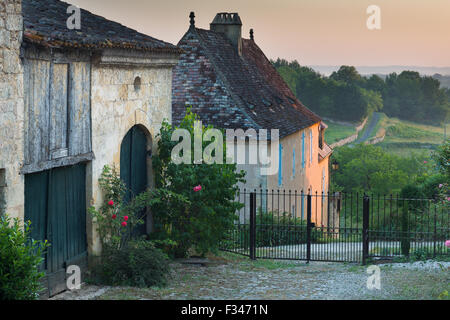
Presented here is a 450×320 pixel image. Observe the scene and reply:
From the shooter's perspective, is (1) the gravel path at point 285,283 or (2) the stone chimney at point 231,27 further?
(2) the stone chimney at point 231,27

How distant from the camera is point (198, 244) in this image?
12.6 meters

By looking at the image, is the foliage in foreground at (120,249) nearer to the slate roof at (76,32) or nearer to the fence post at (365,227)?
the slate roof at (76,32)

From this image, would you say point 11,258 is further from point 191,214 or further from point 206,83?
point 206,83

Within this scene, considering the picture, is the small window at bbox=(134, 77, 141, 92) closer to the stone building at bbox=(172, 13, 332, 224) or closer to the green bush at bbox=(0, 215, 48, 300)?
the green bush at bbox=(0, 215, 48, 300)

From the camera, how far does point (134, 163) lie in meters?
12.1

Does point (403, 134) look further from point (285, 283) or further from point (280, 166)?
point (285, 283)

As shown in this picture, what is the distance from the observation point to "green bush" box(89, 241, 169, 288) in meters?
10.2

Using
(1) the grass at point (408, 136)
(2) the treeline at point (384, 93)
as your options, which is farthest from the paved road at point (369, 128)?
(2) the treeline at point (384, 93)

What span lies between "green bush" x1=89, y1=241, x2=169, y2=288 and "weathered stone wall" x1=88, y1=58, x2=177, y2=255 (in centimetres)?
36

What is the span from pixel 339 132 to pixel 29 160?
6307cm

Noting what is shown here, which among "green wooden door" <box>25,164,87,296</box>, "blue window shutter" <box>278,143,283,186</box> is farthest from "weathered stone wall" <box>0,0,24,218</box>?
"blue window shutter" <box>278,143,283,186</box>

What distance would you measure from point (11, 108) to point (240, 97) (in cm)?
1347

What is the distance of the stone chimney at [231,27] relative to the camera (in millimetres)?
24531

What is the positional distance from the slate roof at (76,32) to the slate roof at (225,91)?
751cm
